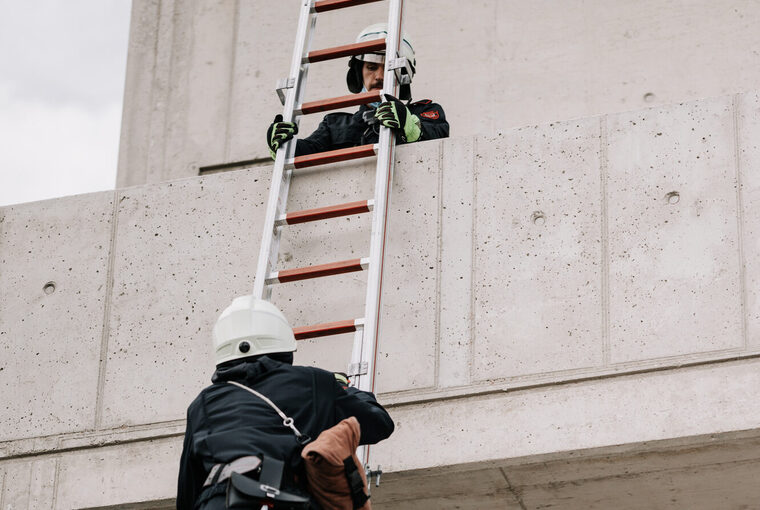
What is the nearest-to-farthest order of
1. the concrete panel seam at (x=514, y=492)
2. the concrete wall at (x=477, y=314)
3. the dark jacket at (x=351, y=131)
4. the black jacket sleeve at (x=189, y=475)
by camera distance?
the black jacket sleeve at (x=189, y=475) < the concrete wall at (x=477, y=314) < the concrete panel seam at (x=514, y=492) < the dark jacket at (x=351, y=131)

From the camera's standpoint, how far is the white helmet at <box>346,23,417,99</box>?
27.3 ft

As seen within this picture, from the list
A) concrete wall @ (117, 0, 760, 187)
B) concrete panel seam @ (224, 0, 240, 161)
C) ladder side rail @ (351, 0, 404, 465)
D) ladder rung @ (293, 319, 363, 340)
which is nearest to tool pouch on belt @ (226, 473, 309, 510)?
ladder side rail @ (351, 0, 404, 465)

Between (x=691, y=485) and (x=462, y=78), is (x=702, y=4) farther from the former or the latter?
(x=691, y=485)

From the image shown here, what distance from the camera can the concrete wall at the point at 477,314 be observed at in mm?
7090

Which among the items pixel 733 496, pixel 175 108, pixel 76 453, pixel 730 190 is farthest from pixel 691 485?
pixel 175 108

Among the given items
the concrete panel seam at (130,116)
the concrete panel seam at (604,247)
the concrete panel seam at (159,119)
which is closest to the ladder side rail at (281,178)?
the concrete panel seam at (604,247)

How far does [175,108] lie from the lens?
34.8 ft

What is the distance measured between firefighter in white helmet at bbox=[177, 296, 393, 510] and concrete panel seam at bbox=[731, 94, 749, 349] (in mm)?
1789

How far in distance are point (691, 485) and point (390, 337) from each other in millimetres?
1498

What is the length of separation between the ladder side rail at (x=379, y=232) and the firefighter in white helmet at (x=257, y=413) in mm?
616

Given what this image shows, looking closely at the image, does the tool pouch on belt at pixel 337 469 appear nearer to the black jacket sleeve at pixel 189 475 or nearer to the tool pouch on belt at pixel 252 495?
the tool pouch on belt at pixel 252 495

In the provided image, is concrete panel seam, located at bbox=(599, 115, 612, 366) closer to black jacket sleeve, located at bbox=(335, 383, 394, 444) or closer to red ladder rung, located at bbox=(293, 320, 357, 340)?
red ladder rung, located at bbox=(293, 320, 357, 340)

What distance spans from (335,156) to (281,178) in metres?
0.27

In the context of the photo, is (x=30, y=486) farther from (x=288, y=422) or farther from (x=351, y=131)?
(x=288, y=422)
